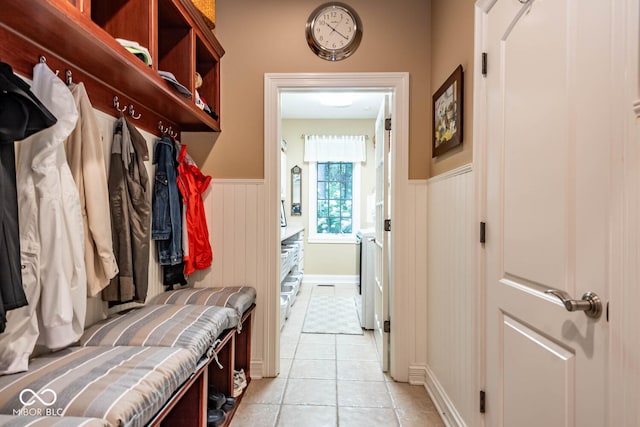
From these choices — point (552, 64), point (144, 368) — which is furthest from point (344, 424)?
point (552, 64)

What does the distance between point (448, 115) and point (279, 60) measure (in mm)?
1188

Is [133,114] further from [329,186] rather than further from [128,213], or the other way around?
[329,186]

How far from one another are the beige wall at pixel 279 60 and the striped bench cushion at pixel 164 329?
1.02 meters

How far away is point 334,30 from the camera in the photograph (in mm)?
2279

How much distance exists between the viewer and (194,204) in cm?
213

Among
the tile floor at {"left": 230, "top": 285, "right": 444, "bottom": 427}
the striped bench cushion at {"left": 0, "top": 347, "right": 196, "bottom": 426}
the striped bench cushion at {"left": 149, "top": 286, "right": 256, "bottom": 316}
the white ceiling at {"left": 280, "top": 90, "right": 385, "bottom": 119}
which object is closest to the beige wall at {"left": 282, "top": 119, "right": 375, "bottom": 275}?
the white ceiling at {"left": 280, "top": 90, "right": 385, "bottom": 119}

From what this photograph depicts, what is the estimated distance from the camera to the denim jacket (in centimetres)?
193

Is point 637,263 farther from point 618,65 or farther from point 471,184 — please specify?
point 471,184

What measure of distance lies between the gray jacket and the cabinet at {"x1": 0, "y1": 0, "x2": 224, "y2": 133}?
20 cm

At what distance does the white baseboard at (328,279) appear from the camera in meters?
5.34

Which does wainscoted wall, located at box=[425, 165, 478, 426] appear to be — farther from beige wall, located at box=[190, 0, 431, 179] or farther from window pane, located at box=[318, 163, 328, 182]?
window pane, located at box=[318, 163, 328, 182]

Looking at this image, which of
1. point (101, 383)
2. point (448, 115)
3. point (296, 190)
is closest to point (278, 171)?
point (448, 115)

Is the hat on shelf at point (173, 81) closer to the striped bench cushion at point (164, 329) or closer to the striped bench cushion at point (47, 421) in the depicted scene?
the striped bench cushion at point (164, 329)

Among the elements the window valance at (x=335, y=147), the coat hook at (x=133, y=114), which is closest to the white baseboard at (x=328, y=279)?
the window valance at (x=335, y=147)
